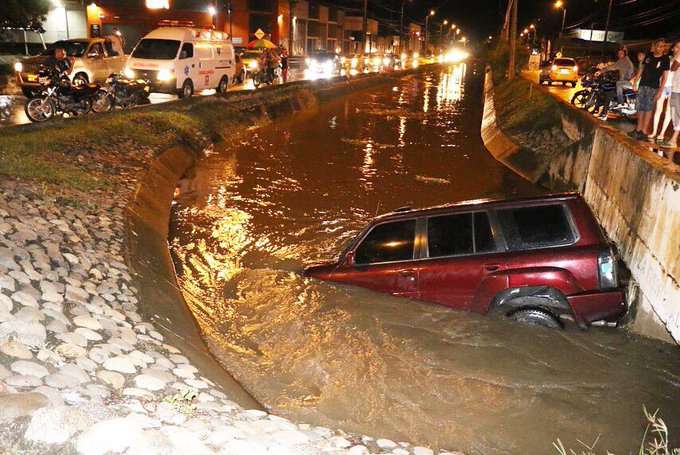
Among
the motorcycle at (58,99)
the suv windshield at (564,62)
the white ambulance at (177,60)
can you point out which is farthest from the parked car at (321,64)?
the motorcycle at (58,99)

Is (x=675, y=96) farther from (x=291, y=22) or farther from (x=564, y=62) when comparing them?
(x=291, y=22)

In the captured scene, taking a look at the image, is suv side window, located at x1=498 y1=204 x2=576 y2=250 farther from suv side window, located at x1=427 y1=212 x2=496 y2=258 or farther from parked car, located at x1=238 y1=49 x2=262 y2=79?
parked car, located at x1=238 y1=49 x2=262 y2=79

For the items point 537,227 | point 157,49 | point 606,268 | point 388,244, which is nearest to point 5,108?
point 157,49

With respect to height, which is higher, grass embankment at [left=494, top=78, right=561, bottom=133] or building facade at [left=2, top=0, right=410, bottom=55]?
building facade at [left=2, top=0, right=410, bottom=55]

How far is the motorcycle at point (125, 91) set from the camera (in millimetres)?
18331

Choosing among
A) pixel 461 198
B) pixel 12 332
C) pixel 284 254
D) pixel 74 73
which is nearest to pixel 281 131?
pixel 74 73

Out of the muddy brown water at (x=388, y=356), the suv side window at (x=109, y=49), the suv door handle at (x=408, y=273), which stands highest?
the suv side window at (x=109, y=49)

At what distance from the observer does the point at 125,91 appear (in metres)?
18.9

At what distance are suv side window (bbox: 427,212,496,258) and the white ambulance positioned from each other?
1688 cm

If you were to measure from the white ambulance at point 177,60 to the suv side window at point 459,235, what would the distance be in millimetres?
16884

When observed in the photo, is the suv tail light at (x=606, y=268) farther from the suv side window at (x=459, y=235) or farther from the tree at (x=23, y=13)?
the tree at (x=23, y=13)

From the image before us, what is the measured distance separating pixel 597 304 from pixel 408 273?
6.56ft

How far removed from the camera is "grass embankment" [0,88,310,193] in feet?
31.9

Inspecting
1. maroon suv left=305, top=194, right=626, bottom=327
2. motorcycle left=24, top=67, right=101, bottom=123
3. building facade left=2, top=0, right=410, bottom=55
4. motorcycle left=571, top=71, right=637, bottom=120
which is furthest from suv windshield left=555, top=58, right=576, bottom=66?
maroon suv left=305, top=194, right=626, bottom=327
